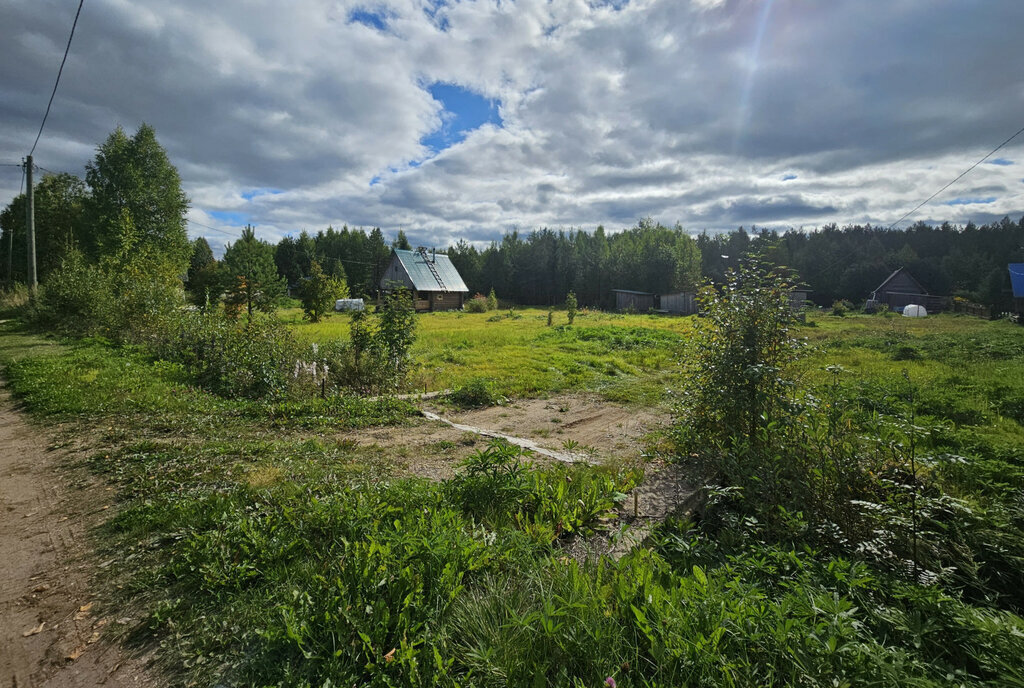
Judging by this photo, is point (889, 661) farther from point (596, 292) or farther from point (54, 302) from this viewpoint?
point (596, 292)

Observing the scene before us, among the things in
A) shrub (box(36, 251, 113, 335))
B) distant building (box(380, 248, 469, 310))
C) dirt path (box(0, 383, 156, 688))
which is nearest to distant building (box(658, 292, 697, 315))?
distant building (box(380, 248, 469, 310))

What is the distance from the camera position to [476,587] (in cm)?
287

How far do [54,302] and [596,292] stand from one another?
5270cm

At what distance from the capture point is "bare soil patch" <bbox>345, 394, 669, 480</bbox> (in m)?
6.09

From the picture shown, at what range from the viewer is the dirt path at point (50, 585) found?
2.56 m

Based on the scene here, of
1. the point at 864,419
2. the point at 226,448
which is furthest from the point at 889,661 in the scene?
the point at 226,448

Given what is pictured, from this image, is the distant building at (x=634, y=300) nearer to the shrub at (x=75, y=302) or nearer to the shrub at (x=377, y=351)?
the shrub at (x=377, y=351)

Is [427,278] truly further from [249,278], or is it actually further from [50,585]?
[50,585]

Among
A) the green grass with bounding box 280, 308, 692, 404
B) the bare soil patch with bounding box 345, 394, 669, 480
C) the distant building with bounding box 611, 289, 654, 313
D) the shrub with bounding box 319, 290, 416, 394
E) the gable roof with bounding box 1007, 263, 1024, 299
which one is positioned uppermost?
the gable roof with bounding box 1007, 263, 1024, 299

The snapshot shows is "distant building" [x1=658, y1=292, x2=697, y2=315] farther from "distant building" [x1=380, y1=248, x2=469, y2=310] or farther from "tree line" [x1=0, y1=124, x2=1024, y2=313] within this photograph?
"distant building" [x1=380, y1=248, x2=469, y2=310]

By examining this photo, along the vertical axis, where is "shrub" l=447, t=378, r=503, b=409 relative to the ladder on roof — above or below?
below

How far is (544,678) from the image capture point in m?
2.11

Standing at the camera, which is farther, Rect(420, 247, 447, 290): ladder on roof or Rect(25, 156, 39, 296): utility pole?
Rect(420, 247, 447, 290): ladder on roof

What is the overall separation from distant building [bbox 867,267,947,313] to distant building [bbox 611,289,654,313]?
23385mm
